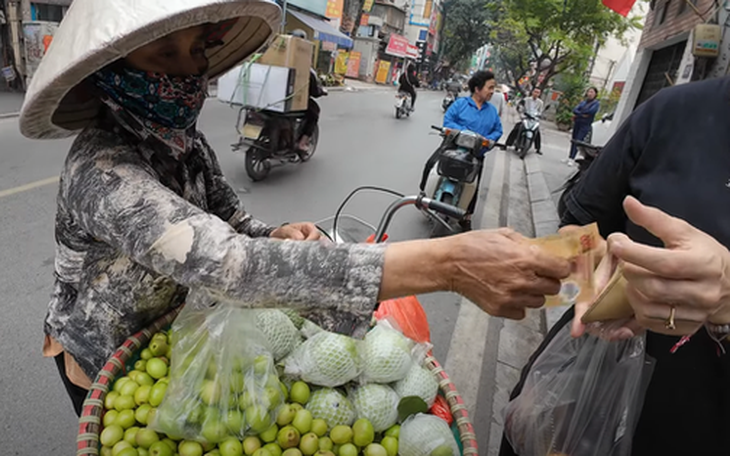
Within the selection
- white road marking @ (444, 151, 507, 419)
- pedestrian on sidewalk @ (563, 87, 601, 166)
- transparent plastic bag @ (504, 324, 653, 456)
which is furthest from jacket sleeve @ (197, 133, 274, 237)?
pedestrian on sidewalk @ (563, 87, 601, 166)

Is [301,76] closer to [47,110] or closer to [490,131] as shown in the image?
[490,131]

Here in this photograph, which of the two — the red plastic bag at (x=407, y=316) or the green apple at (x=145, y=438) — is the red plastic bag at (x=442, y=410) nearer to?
the red plastic bag at (x=407, y=316)

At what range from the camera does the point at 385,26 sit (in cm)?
3766

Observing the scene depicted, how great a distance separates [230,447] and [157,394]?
0.71 feet

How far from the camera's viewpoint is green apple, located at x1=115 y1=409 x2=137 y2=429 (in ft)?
3.35

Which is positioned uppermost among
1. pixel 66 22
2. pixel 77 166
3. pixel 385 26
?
pixel 385 26

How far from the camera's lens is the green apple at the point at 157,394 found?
1.05 meters

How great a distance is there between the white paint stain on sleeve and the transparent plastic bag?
983mm

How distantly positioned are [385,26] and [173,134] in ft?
133

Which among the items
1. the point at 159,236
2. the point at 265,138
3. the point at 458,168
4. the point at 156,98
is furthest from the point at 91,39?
the point at 265,138

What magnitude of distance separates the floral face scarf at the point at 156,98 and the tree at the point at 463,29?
42.7 metres

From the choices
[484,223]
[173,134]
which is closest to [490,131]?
[484,223]

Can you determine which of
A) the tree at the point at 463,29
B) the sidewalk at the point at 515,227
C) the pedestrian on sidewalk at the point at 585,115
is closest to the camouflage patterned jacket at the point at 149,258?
the sidewalk at the point at 515,227

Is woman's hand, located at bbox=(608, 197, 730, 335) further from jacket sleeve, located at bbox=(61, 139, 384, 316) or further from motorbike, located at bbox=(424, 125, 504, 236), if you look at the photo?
motorbike, located at bbox=(424, 125, 504, 236)
